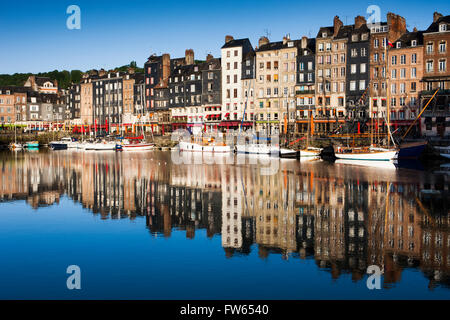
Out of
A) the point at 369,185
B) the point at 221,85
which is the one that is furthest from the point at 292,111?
the point at 369,185

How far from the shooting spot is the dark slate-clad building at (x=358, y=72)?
66000 millimetres

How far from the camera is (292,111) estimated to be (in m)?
74.4

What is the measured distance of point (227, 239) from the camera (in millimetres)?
17188

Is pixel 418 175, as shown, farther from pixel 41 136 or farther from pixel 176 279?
pixel 41 136

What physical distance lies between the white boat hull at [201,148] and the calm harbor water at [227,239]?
3463 centimetres

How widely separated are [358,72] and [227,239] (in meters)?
55.9

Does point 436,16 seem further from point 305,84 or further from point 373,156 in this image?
point 373,156

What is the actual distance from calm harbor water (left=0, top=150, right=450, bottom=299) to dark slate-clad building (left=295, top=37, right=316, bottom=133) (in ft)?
136

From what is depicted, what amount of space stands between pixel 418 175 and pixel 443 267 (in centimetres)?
2407

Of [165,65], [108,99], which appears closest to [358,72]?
[165,65]

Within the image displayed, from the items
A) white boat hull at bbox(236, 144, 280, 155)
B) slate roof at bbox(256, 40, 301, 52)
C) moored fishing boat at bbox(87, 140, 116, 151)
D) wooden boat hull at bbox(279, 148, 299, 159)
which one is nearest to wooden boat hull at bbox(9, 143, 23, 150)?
moored fishing boat at bbox(87, 140, 116, 151)

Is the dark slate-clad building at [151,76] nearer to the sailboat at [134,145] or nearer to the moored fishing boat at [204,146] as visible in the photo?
the sailboat at [134,145]

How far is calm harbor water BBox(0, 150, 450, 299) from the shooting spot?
485 inches
